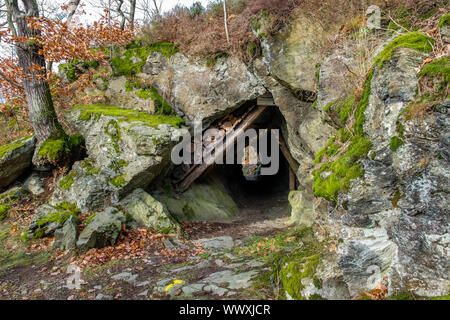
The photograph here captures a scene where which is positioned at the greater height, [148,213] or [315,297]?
[315,297]

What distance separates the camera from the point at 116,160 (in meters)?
6.43

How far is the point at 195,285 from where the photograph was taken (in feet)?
11.6

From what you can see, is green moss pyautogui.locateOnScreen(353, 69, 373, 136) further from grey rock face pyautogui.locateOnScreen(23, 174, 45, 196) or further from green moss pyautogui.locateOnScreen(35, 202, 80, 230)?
grey rock face pyautogui.locateOnScreen(23, 174, 45, 196)

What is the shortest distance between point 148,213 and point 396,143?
5116 millimetres

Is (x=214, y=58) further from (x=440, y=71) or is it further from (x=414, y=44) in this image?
(x=440, y=71)

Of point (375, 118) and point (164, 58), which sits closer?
point (375, 118)

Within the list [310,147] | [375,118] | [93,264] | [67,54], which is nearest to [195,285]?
[93,264]

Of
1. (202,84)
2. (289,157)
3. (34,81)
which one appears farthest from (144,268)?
(289,157)

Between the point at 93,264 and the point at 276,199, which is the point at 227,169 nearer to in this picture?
the point at 276,199

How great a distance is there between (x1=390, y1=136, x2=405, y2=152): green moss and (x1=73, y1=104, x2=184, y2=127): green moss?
5.37 meters

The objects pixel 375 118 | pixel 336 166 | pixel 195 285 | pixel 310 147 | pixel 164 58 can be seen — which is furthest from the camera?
pixel 164 58

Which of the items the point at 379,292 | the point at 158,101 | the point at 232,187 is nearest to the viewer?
the point at 379,292

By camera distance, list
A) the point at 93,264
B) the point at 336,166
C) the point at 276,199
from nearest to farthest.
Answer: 1. the point at 336,166
2. the point at 93,264
3. the point at 276,199
